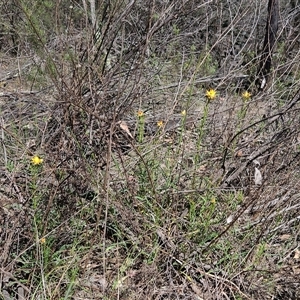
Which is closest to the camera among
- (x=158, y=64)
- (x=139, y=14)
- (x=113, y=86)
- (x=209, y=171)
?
(x=209, y=171)

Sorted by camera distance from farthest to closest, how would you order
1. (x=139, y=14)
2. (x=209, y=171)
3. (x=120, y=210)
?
1. (x=139, y=14)
2. (x=209, y=171)
3. (x=120, y=210)

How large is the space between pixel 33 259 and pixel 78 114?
3.28ft

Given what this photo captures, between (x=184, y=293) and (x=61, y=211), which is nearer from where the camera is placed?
(x=184, y=293)

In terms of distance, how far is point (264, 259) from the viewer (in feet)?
7.31

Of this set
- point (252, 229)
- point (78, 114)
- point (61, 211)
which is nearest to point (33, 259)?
point (61, 211)

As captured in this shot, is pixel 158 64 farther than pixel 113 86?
Yes

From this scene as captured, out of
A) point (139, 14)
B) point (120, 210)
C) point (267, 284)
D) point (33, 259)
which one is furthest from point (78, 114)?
point (139, 14)

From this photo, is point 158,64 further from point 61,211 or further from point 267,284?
Answer: point 267,284

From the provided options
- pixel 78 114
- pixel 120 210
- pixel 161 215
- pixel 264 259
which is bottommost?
pixel 264 259

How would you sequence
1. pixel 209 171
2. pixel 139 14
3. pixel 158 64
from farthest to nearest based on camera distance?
pixel 139 14 < pixel 158 64 < pixel 209 171

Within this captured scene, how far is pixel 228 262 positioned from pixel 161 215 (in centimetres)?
45

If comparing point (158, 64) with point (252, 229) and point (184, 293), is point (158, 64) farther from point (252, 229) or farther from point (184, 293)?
point (184, 293)

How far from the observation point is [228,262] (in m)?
2.16

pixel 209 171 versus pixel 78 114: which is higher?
pixel 78 114
